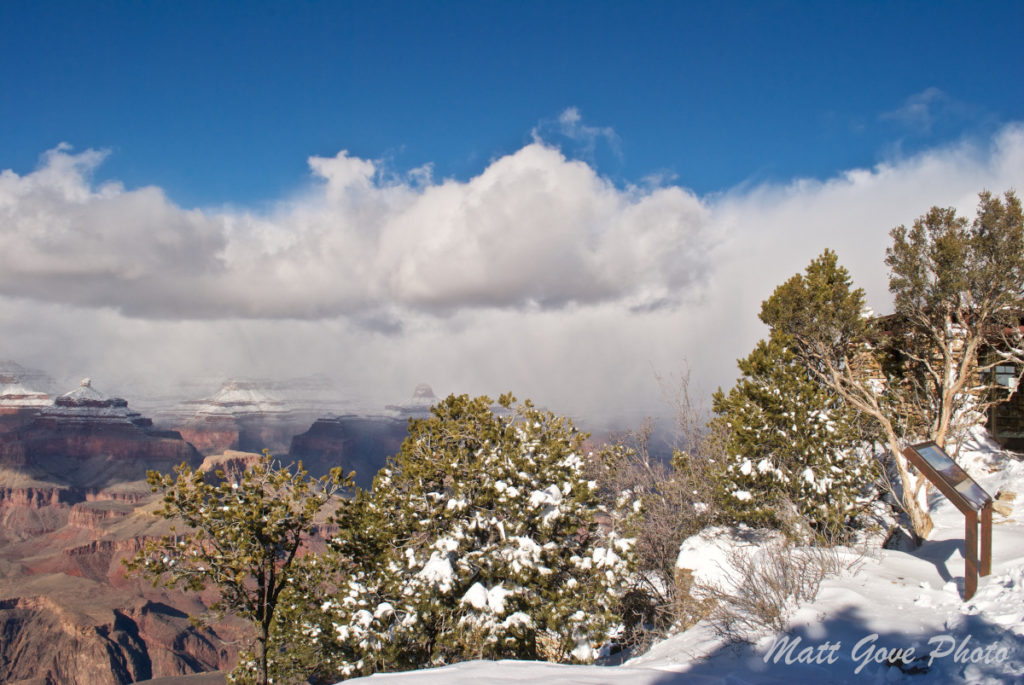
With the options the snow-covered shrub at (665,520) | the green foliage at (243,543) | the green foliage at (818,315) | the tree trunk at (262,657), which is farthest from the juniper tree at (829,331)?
the tree trunk at (262,657)

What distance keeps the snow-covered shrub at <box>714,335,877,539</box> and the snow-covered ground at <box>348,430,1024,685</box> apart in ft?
18.1

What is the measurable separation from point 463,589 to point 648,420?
18407mm

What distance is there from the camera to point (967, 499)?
29.6 ft

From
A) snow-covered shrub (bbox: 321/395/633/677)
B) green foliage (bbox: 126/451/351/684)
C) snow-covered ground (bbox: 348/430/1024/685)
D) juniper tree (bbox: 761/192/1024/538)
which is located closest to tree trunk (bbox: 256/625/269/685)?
green foliage (bbox: 126/451/351/684)

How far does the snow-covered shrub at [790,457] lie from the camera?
17.1 m

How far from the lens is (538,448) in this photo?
1515 cm

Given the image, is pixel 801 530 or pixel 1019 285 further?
pixel 1019 285

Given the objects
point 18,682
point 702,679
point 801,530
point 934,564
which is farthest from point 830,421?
point 18,682

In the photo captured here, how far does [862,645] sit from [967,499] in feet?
9.73

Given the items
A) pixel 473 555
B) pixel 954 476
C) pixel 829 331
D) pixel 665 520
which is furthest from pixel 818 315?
pixel 473 555

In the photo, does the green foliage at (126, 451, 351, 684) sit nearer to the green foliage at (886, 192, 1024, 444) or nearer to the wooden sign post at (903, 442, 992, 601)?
the wooden sign post at (903, 442, 992, 601)

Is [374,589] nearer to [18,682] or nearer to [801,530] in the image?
[801,530]

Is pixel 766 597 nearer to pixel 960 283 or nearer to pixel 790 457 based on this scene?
pixel 790 457

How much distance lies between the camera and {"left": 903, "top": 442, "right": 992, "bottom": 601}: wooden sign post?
29.0 ft
